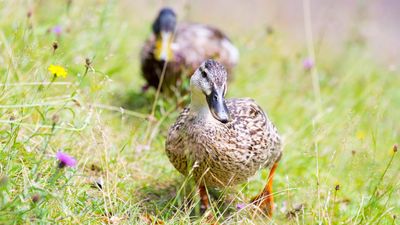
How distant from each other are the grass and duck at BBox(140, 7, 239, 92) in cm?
24

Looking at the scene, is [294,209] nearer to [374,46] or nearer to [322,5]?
[374,46]

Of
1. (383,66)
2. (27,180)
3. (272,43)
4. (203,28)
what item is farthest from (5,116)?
(383,66)

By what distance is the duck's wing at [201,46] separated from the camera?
18.1ft

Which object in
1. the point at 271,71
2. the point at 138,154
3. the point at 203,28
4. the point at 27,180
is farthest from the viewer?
the point at 271,71

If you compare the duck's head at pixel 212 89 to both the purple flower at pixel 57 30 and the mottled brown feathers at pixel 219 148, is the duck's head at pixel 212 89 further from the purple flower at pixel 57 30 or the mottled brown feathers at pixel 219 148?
the purple flower at pixel 57 30

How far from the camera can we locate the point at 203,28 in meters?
5.93

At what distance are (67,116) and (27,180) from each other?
1198 millimetres

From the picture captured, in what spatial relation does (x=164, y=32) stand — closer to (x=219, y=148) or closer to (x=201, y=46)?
(x=201, y=46)

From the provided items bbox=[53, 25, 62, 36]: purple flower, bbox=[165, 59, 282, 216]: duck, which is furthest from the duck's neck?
bbox=[53, 25, 62, 36]: purple flower

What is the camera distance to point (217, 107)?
10.9 feet

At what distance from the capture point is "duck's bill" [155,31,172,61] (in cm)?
527

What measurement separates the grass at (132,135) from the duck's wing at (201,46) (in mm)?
372

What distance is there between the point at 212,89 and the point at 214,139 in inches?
10.4

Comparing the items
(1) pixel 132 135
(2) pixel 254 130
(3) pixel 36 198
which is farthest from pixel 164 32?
(3) pixel 36 198
